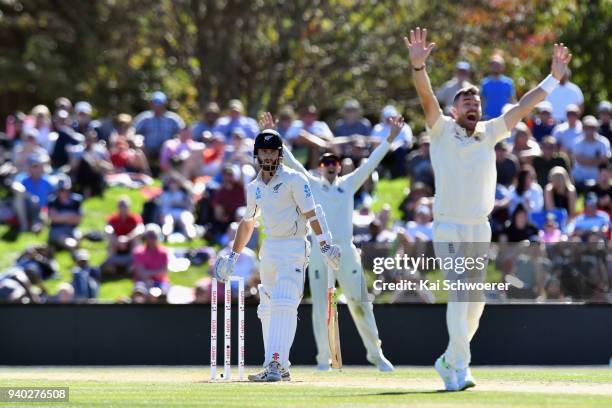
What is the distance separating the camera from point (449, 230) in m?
12.5

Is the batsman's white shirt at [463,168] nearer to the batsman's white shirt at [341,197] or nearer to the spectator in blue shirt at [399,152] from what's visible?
the batsman's white shirt at [341,197]

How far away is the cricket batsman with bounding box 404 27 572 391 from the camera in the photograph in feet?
40.9

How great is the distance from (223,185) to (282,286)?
980 cm

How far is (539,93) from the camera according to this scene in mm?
12492

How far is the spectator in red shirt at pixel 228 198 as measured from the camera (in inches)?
914

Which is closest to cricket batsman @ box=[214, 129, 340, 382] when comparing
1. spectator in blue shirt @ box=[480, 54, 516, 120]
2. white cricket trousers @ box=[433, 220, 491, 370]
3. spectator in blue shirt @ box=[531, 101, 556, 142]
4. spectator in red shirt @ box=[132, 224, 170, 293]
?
white cricket trousers @ box=[433, 220, 491, 370]

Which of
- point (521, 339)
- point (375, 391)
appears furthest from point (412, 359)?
point (375, 391)

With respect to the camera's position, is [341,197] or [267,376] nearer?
[267,376]

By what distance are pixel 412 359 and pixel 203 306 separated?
2.71 metres

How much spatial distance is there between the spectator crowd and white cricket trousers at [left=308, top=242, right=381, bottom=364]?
7.02ft

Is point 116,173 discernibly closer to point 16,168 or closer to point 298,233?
point 16,168

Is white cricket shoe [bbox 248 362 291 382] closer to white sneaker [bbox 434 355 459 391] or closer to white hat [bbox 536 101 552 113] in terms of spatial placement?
white sneaker [bbox 434 355 459 391]

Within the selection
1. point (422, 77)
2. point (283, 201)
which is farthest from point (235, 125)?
point (422, 77)

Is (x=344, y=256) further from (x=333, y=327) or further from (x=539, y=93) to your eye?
(x=539, y=93)
